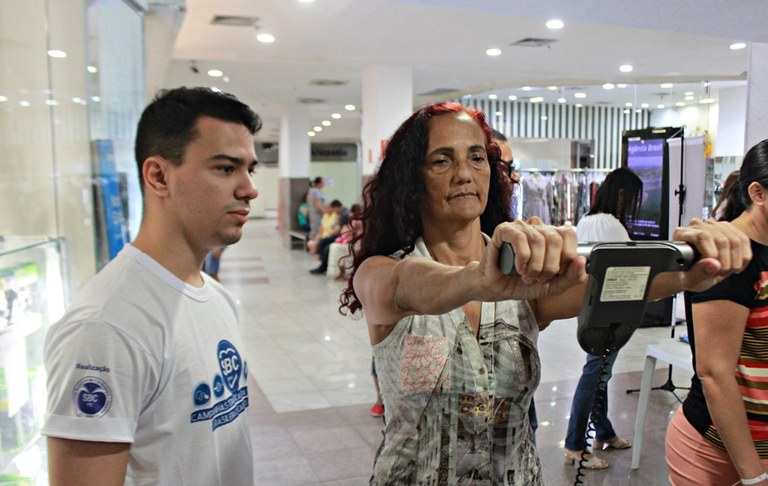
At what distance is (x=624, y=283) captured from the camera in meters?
0.86

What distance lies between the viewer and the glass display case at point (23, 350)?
1988 mm

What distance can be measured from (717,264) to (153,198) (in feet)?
3.49

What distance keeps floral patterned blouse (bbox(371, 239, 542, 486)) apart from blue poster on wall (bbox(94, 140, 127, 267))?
2298 millimetres

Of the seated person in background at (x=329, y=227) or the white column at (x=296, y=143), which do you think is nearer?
the seated person in background at (x=329, y=227)

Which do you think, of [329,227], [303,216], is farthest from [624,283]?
[303,216]

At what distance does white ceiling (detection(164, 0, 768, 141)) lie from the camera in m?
4.02

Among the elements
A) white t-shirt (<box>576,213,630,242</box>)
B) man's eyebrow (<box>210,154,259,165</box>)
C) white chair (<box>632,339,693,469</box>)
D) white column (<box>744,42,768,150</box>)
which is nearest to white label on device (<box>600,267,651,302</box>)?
man's eyebrow (<box>210,154,259,165</box>)

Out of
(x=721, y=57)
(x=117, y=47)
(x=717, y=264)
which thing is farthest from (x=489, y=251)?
(x=721, y=57)

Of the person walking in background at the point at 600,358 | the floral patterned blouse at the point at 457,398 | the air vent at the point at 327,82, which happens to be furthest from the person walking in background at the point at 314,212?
the floral patterned blouse at the point at 457,398

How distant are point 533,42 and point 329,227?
5.38m

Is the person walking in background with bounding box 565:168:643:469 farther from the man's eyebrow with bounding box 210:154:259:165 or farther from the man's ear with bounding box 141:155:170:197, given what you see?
the man's ear with bounding box 141:155:170:197

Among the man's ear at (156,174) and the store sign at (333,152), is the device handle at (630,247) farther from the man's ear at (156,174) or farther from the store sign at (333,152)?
the store sign at (333,152)

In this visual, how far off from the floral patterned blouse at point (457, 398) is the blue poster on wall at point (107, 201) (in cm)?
230

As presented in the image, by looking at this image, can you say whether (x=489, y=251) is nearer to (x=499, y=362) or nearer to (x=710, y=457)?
(x=499, y=362)
